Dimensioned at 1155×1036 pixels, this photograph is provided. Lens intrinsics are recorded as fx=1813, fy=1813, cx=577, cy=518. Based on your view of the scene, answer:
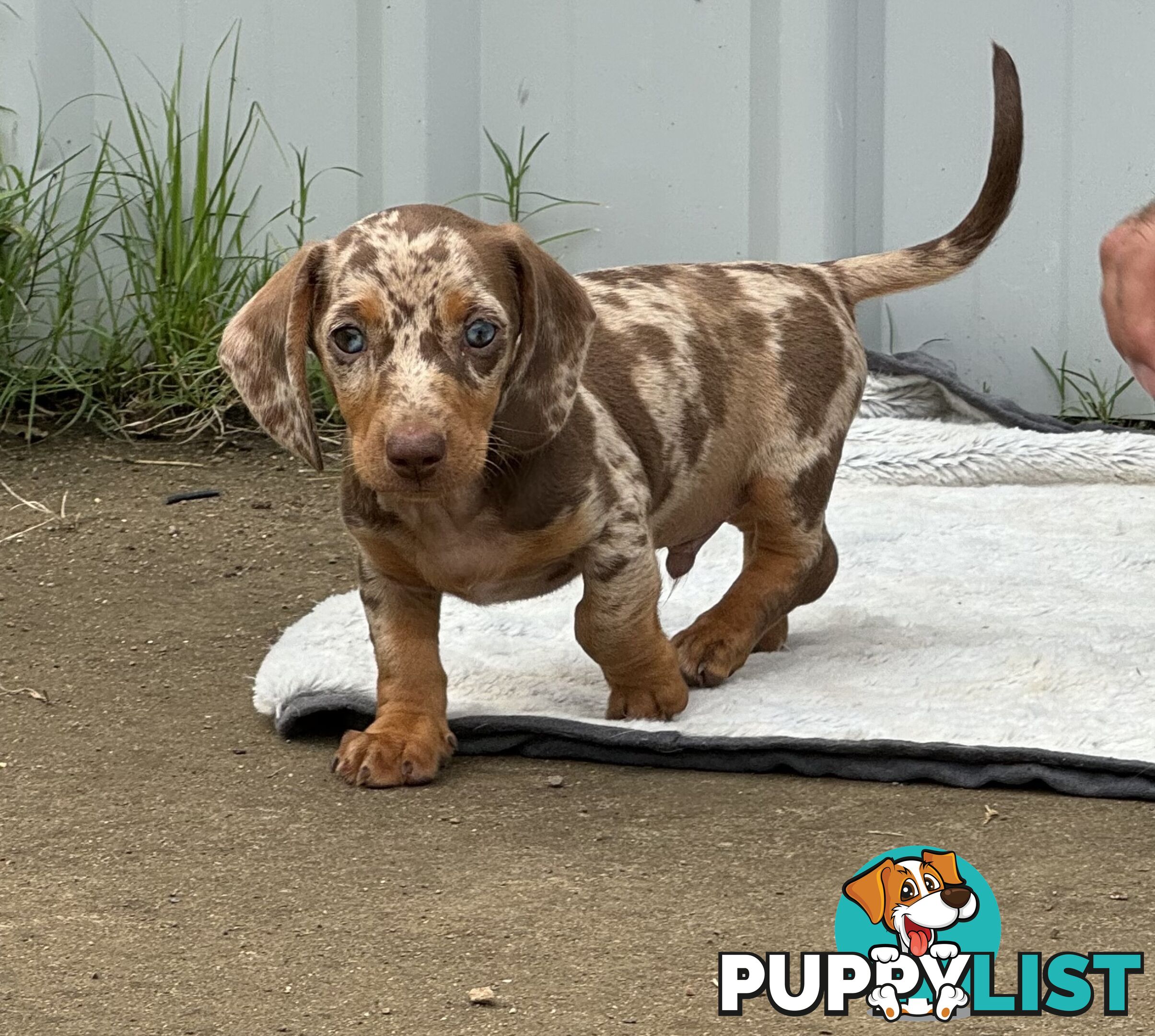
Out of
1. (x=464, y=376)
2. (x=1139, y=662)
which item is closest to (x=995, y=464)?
(x=1139, y=662)

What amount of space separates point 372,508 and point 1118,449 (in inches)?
112

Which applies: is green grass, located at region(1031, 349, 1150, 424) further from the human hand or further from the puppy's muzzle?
the human hand

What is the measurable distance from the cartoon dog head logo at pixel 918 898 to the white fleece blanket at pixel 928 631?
19.7 inches

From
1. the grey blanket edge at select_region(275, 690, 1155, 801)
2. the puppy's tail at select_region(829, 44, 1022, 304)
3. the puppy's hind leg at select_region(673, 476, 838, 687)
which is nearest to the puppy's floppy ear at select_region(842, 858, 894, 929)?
the grey blanket edge at select_region(275, 690, 1155, 801)

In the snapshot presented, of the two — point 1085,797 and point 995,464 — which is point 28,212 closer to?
point 995,464

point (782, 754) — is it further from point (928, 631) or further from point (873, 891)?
point (928, 631)

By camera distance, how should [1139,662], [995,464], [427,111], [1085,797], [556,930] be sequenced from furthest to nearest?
[427,111], [995,464], [1139,662], [1085,797], [556,930]

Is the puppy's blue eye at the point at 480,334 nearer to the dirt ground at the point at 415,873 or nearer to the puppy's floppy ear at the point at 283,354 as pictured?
the puppy's floppy ear at the point at 283,354

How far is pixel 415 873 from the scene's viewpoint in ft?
7.92

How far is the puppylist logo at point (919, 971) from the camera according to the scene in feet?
6.34

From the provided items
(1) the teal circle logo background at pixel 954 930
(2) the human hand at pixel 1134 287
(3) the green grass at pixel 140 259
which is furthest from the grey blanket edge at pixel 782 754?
(3) the green grass at pixel 140 259

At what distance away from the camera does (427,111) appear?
18.4 ft

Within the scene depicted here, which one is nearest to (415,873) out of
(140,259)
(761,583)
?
(761,583)

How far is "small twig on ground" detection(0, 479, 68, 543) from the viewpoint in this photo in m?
4.45
